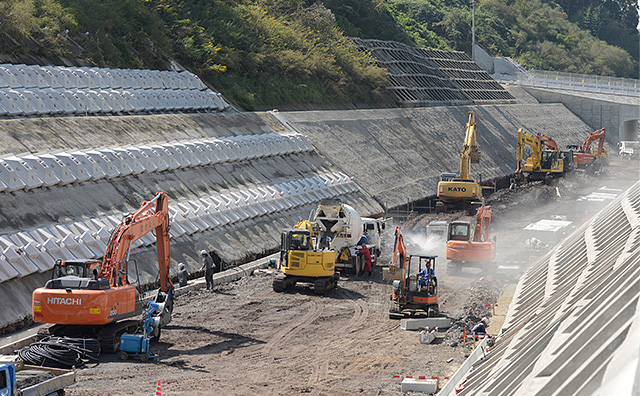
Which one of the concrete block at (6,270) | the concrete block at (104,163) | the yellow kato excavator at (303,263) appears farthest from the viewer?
the concrete block at (104,163)

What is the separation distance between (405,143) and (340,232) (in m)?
25.0

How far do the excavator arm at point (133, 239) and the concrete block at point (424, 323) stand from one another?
678 centimetres

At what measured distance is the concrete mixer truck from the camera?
29672 mm

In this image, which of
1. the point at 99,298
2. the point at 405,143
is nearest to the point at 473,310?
the point at 99,298

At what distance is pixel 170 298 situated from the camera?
21641 mm

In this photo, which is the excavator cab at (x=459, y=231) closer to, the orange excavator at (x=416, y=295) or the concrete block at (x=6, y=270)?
the orange excavator at (x=416, y=295)

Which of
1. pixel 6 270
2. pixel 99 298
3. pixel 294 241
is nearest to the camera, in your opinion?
pixel 99 298

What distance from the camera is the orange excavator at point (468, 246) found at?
102 feet

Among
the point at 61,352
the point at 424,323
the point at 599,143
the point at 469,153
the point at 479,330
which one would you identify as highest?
the point at 469,153

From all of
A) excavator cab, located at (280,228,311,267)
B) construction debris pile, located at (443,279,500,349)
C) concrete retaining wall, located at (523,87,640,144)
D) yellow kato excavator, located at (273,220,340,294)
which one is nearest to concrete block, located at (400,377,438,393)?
construction debris pile, located at (443,279,500,349)

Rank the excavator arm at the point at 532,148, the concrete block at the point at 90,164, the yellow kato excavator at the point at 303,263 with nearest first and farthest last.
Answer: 1. the yellow kato excavator at the point at 303,263
2. the concrete block at the point at 90,164
3. the excavator arm at the point at 532,148

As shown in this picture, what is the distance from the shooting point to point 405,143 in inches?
2122

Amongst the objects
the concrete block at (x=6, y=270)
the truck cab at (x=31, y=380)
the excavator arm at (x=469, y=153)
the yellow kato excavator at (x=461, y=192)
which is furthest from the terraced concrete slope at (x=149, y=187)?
the truck cab at (x=31, y=380)

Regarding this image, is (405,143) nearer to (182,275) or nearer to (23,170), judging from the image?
(182,275)
